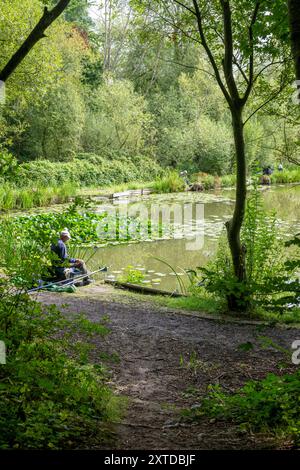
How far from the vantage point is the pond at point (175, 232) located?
1297 cm

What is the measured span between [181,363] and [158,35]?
532cm

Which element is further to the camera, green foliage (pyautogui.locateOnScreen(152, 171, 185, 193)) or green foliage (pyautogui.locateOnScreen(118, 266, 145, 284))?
green foliage (pyautogui.locateOnScreen(152, 171, 185, 193))

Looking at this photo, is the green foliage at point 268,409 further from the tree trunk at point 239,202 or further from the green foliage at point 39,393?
the tree trunk at point 239,202

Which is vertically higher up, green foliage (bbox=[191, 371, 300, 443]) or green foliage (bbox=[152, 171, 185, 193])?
green foliage (bbox=[152, 171, 185, 193])

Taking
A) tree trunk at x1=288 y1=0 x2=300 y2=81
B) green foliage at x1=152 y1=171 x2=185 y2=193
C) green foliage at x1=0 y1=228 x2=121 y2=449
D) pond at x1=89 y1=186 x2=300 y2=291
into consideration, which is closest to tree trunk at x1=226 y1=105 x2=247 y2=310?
pond at x1=89 y1=186 x2=300 y2=291

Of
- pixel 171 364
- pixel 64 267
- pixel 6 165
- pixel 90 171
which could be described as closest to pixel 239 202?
pixel 171 364

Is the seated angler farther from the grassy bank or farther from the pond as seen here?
the grassy bank

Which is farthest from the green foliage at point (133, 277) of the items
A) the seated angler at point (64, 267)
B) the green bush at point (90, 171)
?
the green bush at point (90, 171)

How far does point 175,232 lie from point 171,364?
11711 millimetres

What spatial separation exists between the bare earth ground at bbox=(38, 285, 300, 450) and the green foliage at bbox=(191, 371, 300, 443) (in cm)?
9

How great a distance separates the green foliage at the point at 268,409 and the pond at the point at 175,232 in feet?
23.9

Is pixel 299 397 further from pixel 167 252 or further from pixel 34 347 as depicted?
pixel 167 252

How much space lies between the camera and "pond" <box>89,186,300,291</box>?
12969 mm
